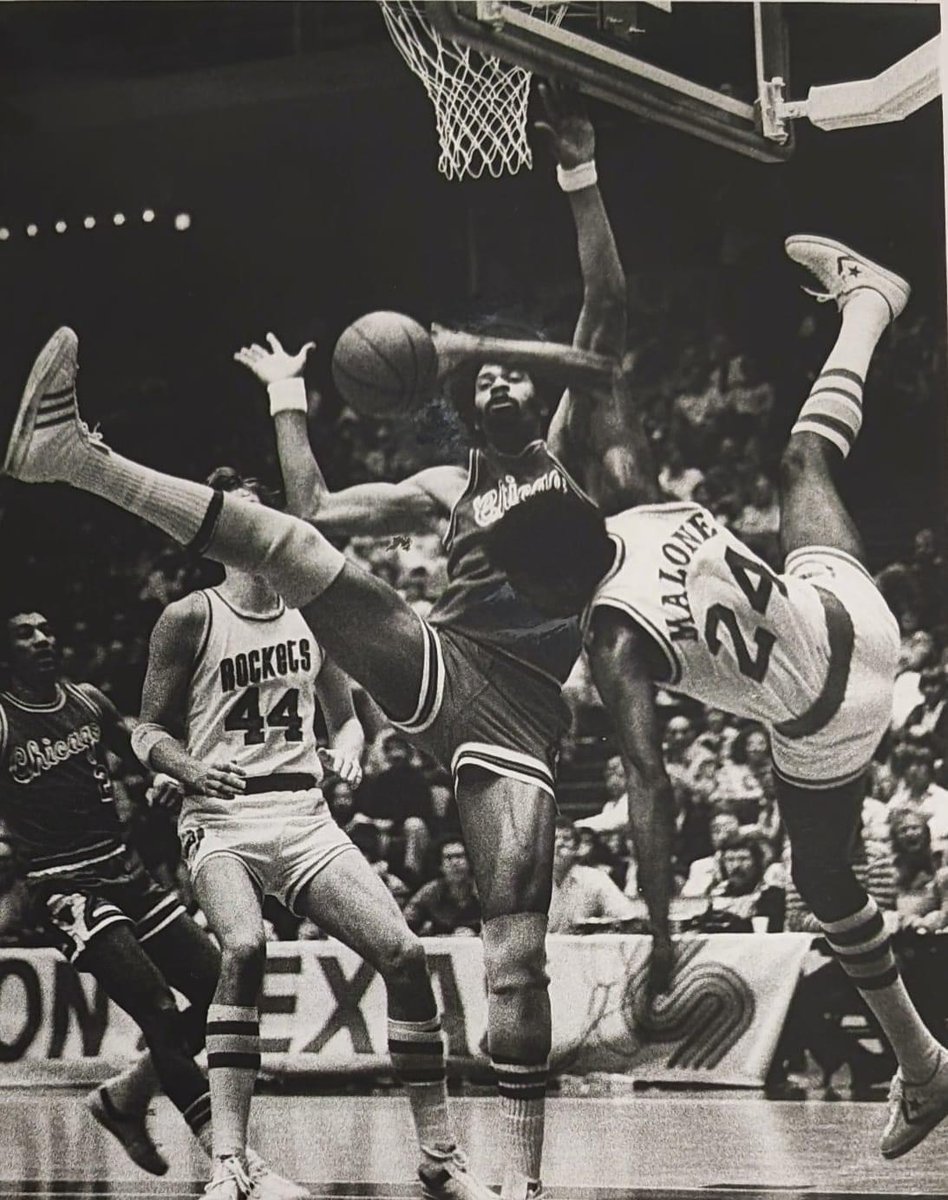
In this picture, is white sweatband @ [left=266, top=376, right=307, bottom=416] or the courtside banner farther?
white sweatband @ [left=266, top=376, right=307, bottom=416]

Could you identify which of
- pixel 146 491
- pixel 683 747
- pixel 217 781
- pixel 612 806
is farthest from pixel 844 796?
pixel 146 491

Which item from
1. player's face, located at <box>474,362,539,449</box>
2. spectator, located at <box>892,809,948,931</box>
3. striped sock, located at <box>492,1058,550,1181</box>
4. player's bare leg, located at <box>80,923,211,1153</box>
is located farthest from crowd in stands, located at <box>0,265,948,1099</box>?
striped sock, located at <box>492,1058,550,1181</box>

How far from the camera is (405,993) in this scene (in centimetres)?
365

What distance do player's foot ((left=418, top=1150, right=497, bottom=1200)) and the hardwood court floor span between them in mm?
31

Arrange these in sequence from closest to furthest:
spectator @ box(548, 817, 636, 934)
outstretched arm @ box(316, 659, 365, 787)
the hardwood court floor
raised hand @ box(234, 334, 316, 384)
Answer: the hardwood court floor, spectator @ box(548, 817, 636, 934), outstretched arm @ box(316, 659, 365, 787), raised hand @ box(234, 334, 316, 384)

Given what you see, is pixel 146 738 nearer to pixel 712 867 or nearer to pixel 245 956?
pixel 245 956

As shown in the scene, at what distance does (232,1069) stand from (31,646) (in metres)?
1.22

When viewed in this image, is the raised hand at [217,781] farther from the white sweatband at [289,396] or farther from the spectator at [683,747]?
the spectator at [683,747]

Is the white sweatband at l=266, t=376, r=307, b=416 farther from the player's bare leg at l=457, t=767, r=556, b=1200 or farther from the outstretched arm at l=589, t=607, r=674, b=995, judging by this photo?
the player's bare leg at l=457, t=767, r=556, b=1200

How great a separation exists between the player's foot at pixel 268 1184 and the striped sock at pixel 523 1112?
53 centimetres

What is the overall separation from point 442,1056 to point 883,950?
44.2 inches

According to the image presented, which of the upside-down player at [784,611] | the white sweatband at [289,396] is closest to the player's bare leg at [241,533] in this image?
the white sweatband at [289,396]

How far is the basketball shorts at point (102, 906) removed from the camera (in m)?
3.80

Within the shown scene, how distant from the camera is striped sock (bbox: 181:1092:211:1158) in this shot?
3.68 metres
